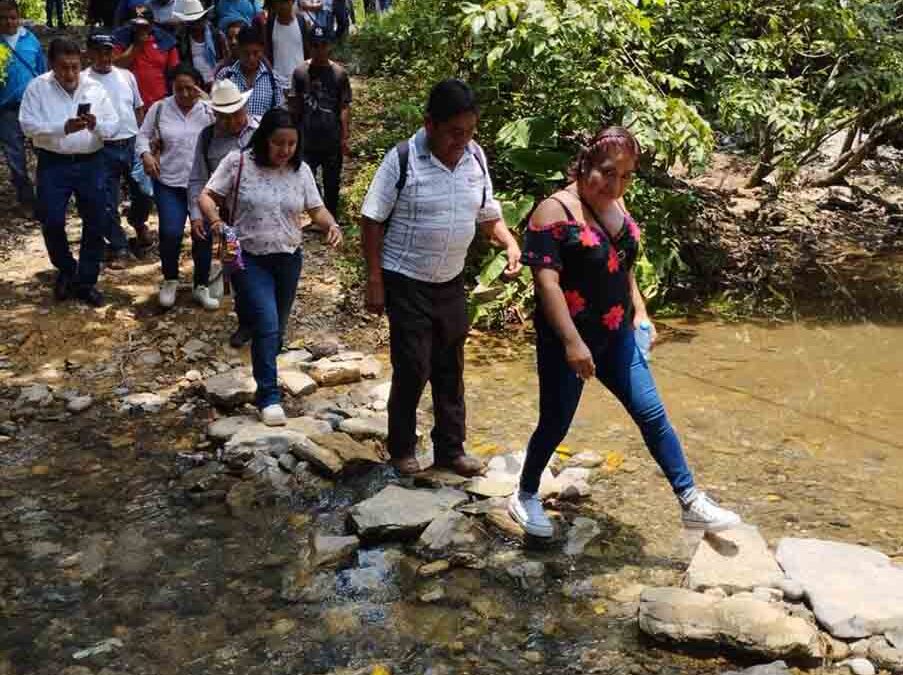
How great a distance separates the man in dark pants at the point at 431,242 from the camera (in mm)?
4219

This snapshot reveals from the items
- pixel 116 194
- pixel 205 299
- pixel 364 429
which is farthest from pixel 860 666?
pixel 116 194

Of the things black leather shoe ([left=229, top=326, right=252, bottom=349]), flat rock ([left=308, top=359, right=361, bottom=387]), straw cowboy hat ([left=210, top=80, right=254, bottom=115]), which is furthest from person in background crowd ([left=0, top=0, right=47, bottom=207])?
flat rock ([left=308, top=359, right=361, bottom=387])

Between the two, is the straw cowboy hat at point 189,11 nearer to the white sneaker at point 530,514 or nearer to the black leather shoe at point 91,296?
the black leather shoe at point 91,296

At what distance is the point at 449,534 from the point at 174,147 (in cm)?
366

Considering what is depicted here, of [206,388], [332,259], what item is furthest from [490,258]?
[206,388]

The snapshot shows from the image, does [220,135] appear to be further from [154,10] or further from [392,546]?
[154,10]

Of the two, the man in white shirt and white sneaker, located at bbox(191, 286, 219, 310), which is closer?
the man in white shirt

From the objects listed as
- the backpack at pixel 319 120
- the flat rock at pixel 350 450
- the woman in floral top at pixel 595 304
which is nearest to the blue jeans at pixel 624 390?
the woman in floral top at pixel 595 304

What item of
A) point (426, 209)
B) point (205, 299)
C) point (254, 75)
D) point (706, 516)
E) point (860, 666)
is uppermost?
point (254, 75)

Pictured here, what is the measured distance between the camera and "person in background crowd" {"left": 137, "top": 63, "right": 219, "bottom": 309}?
661 centimetres

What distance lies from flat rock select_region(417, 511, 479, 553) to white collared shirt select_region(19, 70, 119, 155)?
3881mm

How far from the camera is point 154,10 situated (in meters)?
8.80

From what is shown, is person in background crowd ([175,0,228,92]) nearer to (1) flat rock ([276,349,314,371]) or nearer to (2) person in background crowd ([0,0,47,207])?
(2) person in background crowd ([0,0,47,207])

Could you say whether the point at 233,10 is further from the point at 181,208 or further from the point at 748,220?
the point at 748,220
